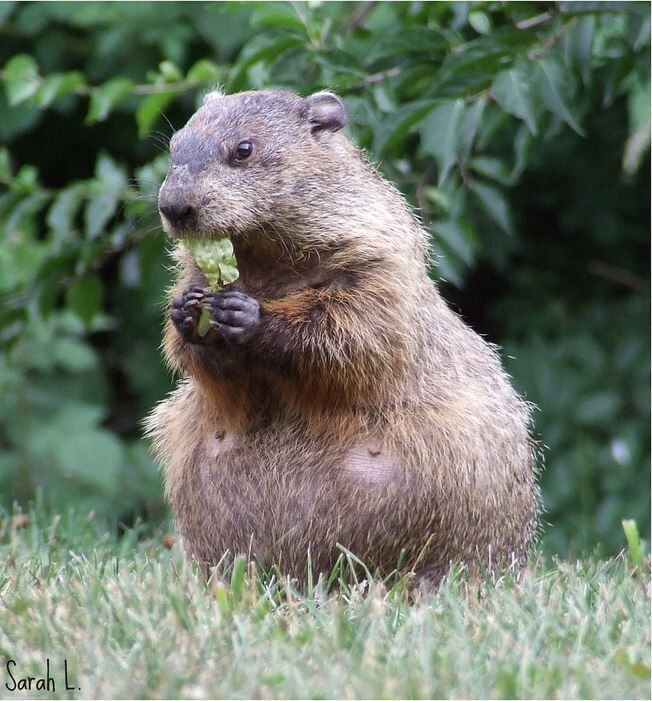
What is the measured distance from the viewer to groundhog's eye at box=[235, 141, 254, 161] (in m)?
4.39

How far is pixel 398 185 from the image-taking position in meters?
6.08

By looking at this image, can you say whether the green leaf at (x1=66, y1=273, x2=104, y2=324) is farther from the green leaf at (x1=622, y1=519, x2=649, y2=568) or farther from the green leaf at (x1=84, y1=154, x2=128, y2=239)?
the green leaf at (x1=622, y1=519, x2=649, y2=568)

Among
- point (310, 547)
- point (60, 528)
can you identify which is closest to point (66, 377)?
point (60, 528)

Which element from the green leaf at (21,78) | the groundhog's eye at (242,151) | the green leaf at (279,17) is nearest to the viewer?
the groundhog's eye at (242,151)

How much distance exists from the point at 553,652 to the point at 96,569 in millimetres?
1577

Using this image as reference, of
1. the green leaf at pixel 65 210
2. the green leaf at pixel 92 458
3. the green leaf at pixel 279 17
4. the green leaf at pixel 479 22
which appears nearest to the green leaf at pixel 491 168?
the green leaf at pixel 479 22

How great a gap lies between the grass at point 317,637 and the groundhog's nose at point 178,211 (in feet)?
→ 3.79

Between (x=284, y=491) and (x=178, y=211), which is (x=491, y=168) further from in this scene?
(x=284, y=491)

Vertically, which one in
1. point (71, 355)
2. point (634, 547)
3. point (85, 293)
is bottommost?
point (71, 355)

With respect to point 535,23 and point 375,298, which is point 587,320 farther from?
point 375,298

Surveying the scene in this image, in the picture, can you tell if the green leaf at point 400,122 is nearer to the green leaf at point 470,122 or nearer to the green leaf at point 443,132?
the green leaf at point 443,132

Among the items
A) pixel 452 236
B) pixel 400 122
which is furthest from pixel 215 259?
pixel 452 236

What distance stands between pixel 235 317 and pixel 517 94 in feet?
5.38

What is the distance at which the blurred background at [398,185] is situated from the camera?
514 cm
